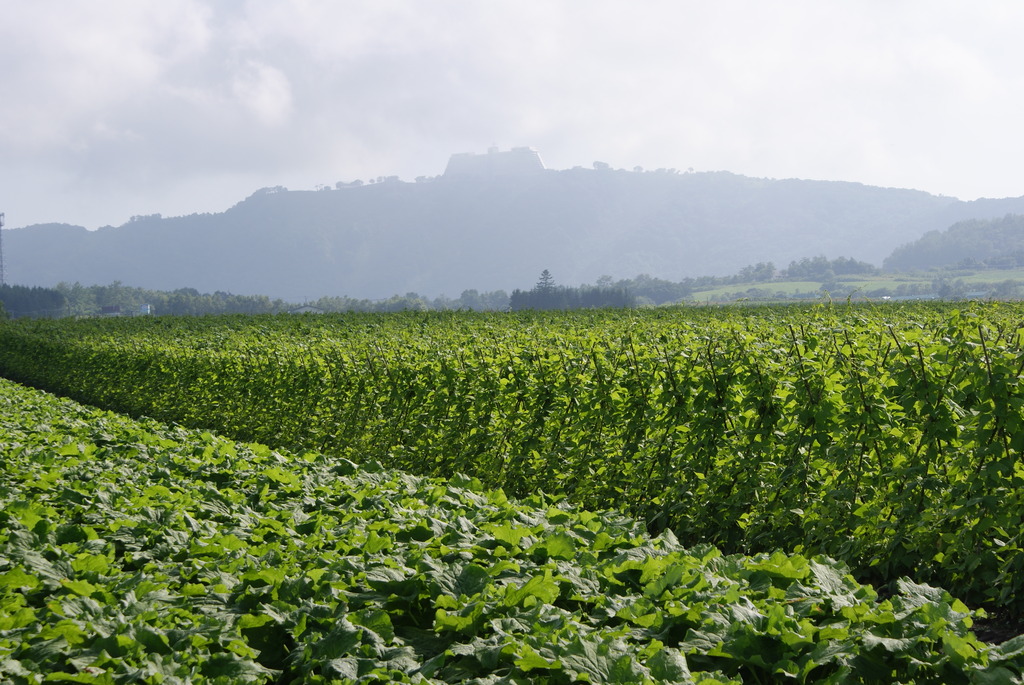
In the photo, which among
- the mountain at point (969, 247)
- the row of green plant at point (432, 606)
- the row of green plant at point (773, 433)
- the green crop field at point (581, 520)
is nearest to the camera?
the row of green plant at point (432, 606)

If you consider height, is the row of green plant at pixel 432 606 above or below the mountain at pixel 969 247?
below

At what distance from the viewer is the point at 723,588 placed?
3062mm

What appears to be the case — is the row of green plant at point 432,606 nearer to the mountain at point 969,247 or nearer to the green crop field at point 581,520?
the green crop field at point 581,520

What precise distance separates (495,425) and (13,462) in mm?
4371

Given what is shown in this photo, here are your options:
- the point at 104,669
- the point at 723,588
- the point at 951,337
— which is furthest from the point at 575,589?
the point at 951,337

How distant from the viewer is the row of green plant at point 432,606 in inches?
99.6

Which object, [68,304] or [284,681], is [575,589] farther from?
[68,304]

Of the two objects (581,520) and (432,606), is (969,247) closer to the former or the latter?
(581,520)

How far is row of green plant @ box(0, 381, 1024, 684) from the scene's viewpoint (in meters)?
2.53

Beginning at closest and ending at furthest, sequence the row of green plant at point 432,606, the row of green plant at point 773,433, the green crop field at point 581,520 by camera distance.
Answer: the row of green plant at point 432,606
the green crop field at point 581,520
the row of green plant at point 773,433

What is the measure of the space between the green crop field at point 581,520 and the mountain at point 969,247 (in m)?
173

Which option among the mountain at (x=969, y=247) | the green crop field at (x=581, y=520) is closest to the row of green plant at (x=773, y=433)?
the green crop field at (x=581, y=520)

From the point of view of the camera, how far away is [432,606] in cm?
310

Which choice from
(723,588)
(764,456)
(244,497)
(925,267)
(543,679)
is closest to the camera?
(543,679)
